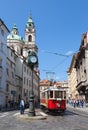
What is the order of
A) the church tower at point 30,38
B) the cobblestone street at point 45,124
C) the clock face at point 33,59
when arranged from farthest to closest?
the church tower at point 30,38
the clock face at point 33,59
the cobblestone street at point 45,124

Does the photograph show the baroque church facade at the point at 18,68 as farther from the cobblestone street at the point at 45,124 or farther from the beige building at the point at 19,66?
the cobblestone street at the point at 45,124

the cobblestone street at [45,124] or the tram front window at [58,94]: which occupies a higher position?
the tram front window at [58,94]

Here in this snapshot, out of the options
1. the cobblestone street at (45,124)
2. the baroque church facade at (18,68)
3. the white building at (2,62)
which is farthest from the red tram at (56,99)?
the white building at (2,62)

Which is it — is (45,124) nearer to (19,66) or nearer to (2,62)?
(2,62)

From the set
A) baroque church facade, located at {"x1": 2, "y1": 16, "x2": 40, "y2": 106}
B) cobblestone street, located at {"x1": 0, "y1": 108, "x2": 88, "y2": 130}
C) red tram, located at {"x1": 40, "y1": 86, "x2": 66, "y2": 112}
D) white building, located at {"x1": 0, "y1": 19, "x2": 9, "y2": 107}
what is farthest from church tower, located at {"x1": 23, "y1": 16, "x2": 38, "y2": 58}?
cobblestone street, located at {"x1": 0, "y1": 108, "x2": 88, "y2": 130}

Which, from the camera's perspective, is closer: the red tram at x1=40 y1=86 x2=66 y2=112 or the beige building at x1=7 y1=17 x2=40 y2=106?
the red tram at x1=40 y1=86 x2=66 y2=112

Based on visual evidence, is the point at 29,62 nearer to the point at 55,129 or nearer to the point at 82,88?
the point at 55,129

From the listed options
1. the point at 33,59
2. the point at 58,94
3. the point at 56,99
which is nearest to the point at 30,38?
the point at 58,94

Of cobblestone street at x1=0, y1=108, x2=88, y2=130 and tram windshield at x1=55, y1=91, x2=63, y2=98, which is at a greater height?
tram windshield at x1=55, y1=91, x2=63, y2=98

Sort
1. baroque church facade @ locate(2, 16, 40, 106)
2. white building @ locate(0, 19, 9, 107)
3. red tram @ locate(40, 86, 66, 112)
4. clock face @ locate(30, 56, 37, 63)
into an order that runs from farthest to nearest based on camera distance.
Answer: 1. baroque church facade @ locate(2, 16, 40, 106)
2. white building @ locate(0, 19, 9, 107)
3. red tram @ locate(40, 86, 66, 112)
4. clock face @ locate(30, 56, 37, 63)

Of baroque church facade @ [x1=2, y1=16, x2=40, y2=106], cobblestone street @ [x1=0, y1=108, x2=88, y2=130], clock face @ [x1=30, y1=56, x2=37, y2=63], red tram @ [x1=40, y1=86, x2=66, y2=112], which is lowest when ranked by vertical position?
cobblestone street @ [x1=0, y1=108, x2=88, y2=130]

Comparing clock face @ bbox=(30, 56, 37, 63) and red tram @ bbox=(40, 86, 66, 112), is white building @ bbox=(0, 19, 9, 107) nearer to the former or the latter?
red tram @ bbox=(40, 86, 66, 112)

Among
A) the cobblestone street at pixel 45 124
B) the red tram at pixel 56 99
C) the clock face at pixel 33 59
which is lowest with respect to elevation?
the cobblestone street at pixel 45 124

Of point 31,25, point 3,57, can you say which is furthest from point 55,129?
point 31,25
